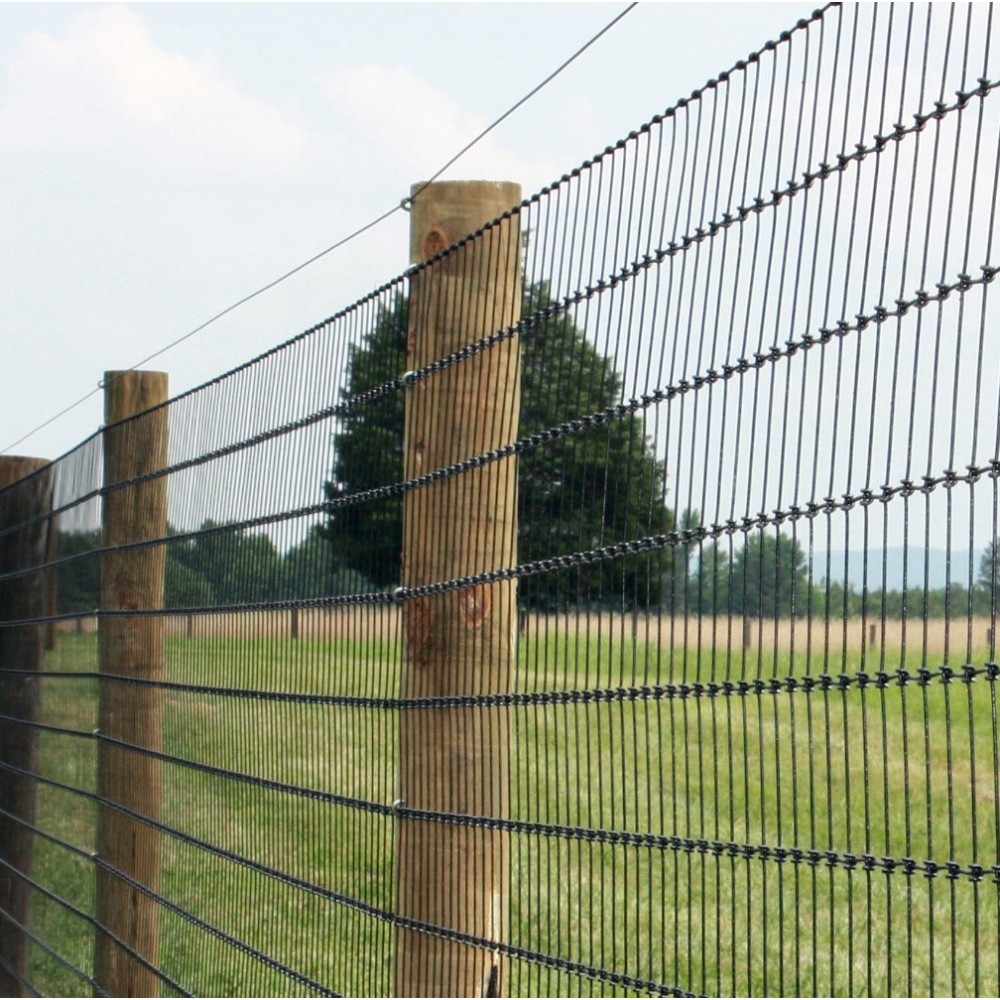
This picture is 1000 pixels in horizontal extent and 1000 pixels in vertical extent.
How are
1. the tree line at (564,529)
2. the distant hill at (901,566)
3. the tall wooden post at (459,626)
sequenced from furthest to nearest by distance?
the tall wooden post at (459,626), the tree line at (564,529), the distant hill at (901,566)

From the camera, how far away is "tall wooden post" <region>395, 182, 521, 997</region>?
3.41 m

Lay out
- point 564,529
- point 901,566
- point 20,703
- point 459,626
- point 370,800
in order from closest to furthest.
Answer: point 901,566, point 564,529, point 459,626, point 370,800, point 20,703

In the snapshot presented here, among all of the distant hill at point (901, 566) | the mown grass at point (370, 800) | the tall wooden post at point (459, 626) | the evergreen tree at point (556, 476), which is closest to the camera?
the distant hill at point (901, 566)

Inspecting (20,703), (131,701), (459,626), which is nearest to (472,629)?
(459,626)

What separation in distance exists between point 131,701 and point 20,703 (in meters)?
2.46

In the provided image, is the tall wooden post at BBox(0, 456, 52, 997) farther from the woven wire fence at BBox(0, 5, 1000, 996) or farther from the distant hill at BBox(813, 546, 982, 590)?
the distant hill at BBox(813, 546, 982, 590)

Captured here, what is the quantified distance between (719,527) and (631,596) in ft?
0.97

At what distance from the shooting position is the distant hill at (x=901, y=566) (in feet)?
7.19

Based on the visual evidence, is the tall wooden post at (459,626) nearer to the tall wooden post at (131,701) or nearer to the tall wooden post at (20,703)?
the tall wooden post at (131,701)

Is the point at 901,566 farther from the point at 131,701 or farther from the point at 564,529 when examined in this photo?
the point at 131,701

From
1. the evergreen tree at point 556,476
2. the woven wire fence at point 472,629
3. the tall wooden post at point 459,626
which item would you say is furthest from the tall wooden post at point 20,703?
the tall wooden post at point 459,626

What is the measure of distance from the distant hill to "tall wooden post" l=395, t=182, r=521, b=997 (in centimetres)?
109

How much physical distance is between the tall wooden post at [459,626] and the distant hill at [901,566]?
1.09 metres

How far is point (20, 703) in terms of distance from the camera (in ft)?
25.8
